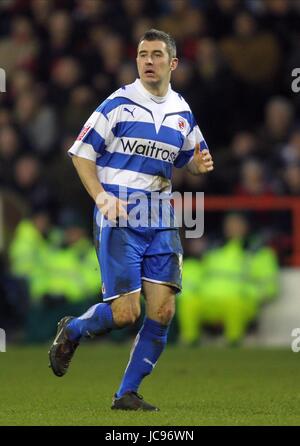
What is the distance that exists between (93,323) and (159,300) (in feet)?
1.27

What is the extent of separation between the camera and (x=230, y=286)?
12.7 meters

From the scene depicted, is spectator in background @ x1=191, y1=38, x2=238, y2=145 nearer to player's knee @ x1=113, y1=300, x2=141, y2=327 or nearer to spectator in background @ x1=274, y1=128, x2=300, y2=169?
spectator in background @ x1=274, y1=128, x2=300, y2=169

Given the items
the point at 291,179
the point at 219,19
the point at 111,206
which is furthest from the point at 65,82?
the point at 111,206

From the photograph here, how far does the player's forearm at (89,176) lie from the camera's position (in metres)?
7.32

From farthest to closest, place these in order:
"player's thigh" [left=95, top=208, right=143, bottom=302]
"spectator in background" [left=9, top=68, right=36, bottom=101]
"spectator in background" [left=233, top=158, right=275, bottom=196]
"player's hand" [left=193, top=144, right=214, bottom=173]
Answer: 1. "spectator in background" [left=9, top=68, right=36, bottom=101]
2. "spectator in background" [left=233, top=158, right=275, bottom=196]
3. "player's hand" [left=193, top=144, right=214, bottom=173]
4. "player's thigh" [left=95, top=208, right=143, bottom=302]

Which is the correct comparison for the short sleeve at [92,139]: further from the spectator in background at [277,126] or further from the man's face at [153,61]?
the spectator in background at [277,126]

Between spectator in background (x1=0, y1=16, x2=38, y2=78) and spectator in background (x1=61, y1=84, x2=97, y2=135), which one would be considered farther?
spectator in background (x1=0, y1=16, x2=38, y2=78)

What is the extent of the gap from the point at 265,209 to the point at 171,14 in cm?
323

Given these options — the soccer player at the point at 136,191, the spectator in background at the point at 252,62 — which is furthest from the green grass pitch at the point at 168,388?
the spectator in background at the point at 252,62

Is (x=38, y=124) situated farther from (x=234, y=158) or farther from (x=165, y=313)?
(x=165, y=313)

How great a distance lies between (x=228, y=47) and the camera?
1442 centimetres

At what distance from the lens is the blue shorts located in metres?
7.43

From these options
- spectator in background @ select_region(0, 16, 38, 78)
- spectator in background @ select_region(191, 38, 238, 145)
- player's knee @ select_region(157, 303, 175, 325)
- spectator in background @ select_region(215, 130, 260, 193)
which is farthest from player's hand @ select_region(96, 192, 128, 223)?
spectator in background @ select_region(0, 16, 38, 78)

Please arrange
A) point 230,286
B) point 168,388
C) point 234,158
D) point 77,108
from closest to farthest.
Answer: point 168,388
point 230,286
point 234,158
point 77,108
